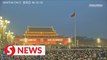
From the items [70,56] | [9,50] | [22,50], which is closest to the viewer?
[9,50]

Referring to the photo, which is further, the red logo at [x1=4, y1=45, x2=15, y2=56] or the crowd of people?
the crowd of people

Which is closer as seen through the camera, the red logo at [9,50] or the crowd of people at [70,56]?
the red logo at [9,50]

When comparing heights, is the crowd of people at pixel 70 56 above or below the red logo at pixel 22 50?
below

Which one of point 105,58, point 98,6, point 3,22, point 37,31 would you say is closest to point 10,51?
point 98,6

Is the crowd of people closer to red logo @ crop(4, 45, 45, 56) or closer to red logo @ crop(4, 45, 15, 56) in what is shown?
red logo @ crop(4, 45, 45, 56)

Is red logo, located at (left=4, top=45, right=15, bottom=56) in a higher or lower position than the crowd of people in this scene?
higher

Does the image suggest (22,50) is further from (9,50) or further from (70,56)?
(70,56)

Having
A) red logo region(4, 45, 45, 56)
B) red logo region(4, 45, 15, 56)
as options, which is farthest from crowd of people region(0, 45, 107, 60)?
red logo region(4, 45, 15, 56)

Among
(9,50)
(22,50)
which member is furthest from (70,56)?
(9,50)

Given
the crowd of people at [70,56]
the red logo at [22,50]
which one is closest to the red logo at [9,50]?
the red logo at [22,50]

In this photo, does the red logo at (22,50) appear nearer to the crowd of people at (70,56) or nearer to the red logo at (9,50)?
the red logo at (9,50)

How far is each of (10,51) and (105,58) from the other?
24.2ft

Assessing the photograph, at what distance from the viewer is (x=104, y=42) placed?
157ft

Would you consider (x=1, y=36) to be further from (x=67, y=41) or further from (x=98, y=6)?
(x=67, y=41)
